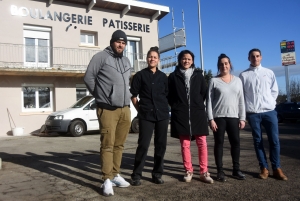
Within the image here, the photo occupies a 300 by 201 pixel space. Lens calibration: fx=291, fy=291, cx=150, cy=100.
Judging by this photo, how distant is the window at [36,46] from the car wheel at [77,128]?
550 centimetres

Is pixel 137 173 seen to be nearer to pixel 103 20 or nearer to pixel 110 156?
pixel 110 156

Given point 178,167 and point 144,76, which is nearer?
point 144,76

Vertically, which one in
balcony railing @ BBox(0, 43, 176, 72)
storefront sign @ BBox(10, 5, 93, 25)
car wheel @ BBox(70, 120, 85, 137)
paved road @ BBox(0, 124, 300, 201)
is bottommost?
paved road @ BBox(0, 124, 300, 201)

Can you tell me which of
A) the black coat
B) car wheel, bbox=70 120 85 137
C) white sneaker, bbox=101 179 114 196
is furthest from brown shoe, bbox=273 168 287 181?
car wheel, bbox=70 120 85 137

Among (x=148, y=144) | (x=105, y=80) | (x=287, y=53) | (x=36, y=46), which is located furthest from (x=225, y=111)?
(x=287, y=53)

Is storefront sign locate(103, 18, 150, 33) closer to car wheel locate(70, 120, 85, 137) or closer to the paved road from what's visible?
car wheel locate(70, 120, 85, 137)

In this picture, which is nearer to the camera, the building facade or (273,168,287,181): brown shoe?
Result: (273,168,287,181): brown shoe

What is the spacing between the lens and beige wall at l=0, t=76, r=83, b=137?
1540 centimetres

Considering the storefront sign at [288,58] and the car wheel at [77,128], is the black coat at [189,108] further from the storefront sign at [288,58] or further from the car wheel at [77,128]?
the storefront sign at [288,58]

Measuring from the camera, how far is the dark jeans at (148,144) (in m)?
4.46

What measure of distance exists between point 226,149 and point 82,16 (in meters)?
13.6

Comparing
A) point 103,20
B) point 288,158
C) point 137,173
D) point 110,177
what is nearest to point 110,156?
point 110,177

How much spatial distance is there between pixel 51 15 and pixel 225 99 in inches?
586

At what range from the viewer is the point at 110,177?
4.08 m
